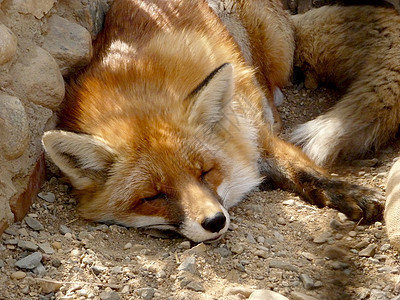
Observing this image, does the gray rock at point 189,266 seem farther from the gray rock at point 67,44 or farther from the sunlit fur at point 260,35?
the sunlit fur at point 260,35

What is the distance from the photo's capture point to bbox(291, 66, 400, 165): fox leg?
3.55 metres

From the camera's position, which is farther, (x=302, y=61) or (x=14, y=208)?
(x=302, y=61)

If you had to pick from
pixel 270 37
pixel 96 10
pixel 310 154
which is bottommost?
pixel 310 154

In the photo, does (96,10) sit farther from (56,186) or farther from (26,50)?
(56,186)

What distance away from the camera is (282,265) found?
2494 millimetres

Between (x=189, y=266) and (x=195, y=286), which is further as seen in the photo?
(x=189, y=266)

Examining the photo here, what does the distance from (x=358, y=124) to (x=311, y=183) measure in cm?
58

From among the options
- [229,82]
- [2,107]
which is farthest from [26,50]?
[229,82]

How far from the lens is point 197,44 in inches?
139

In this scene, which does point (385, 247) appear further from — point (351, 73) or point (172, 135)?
point (351, 73)

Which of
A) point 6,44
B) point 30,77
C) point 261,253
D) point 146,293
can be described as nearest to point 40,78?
point 30,77

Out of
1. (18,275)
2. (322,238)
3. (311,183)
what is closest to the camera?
(18,275)

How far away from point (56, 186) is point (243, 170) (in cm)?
101

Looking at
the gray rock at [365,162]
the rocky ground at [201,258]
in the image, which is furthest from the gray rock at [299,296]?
the gray rock at [365,162]
